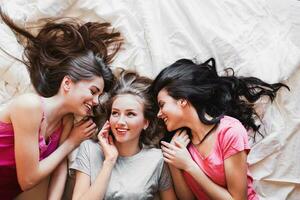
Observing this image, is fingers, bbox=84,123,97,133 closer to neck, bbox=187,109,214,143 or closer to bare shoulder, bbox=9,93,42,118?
bare shoulder, bbox=9,93,42,118

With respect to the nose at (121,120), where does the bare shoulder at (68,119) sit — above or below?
below

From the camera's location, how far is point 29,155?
1.45 meters

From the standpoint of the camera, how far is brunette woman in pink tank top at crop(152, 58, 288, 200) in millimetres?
1468

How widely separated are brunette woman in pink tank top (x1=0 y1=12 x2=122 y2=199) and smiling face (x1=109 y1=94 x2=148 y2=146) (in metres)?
0.10

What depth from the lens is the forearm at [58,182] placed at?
5.13ft

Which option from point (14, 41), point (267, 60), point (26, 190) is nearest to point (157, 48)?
point (267, 60)

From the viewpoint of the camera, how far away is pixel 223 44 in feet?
5.46

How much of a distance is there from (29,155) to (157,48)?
2.06 ft

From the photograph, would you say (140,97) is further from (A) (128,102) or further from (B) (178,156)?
(B) (178,156)

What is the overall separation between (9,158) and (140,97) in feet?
1.70

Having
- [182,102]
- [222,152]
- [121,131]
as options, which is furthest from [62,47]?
[222,152]

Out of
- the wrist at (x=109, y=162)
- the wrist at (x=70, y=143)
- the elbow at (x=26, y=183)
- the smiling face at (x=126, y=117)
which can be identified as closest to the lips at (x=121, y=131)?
the smiling face at (x=126, y=117)

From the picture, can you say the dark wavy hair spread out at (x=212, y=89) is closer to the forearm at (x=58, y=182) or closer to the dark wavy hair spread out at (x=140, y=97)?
the dark wavy hair spread out at (x=140, y=97)

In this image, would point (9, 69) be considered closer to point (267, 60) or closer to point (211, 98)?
point (211, 98)
